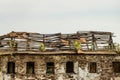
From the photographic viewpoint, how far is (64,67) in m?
27.3

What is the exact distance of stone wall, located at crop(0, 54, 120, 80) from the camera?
89.4 ft

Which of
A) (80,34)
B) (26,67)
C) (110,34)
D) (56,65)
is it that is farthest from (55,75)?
(110,34)

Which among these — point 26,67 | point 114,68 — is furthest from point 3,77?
point 114,68

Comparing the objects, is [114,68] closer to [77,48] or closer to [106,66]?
[106,66]

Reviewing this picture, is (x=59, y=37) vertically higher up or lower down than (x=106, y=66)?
higher up

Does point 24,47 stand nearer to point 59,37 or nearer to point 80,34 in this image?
point 59,37

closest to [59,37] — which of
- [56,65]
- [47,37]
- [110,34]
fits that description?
[47,37]

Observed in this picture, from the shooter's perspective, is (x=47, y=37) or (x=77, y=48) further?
(x=47, y=37)

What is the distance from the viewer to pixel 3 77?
1087 inches

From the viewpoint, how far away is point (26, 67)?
27.4 metres

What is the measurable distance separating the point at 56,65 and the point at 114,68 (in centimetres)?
587

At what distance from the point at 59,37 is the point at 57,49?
56.0 inches

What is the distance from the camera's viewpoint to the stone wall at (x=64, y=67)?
2723 centimetres

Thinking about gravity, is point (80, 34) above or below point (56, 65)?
above
